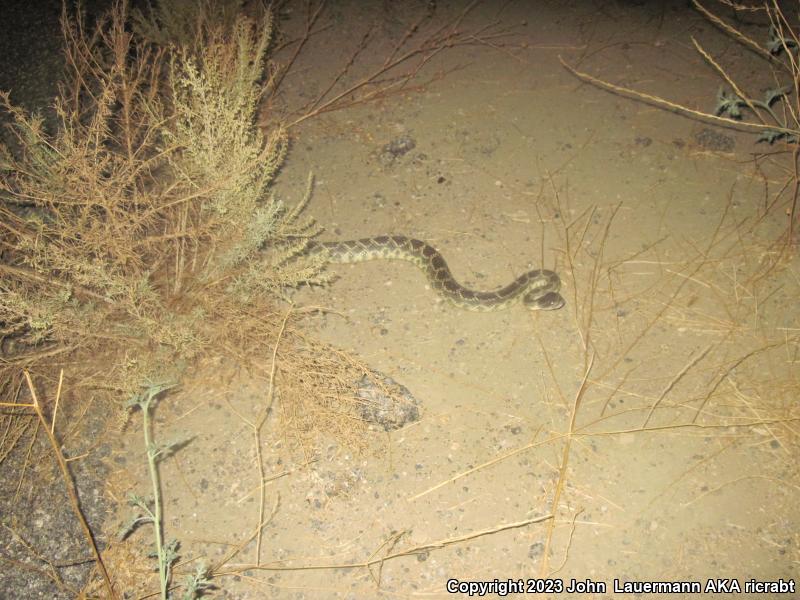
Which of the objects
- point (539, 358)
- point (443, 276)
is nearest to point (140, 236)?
point (443, 276)

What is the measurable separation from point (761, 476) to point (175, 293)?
156 inches

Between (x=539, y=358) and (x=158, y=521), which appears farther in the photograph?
(x=539, y=358)

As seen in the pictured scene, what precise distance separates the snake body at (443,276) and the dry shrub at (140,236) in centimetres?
69

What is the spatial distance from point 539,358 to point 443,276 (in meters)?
1.05

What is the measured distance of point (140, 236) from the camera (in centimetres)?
414

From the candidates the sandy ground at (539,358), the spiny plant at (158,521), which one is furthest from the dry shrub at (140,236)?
the spiny plant at (158,521)

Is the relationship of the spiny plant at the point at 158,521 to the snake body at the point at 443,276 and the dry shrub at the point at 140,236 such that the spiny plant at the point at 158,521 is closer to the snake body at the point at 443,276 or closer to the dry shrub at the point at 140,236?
the dry shrub at the point at 140,236

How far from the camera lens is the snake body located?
179 inches

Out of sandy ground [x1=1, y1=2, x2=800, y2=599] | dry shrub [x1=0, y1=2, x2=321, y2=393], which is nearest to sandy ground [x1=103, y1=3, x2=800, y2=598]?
sandy ground [x1=1, y1=2, x2=800, y2=599]

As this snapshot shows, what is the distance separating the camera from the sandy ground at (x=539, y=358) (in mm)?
3219

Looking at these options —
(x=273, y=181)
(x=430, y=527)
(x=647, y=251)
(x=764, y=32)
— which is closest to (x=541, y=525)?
(x=430, y=527)

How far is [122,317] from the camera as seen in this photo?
396 cm

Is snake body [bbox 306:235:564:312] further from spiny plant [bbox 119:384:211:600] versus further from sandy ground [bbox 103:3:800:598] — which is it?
spiny plant [bbox 119:384:211:600]

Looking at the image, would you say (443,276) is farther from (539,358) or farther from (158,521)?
(158,521)
